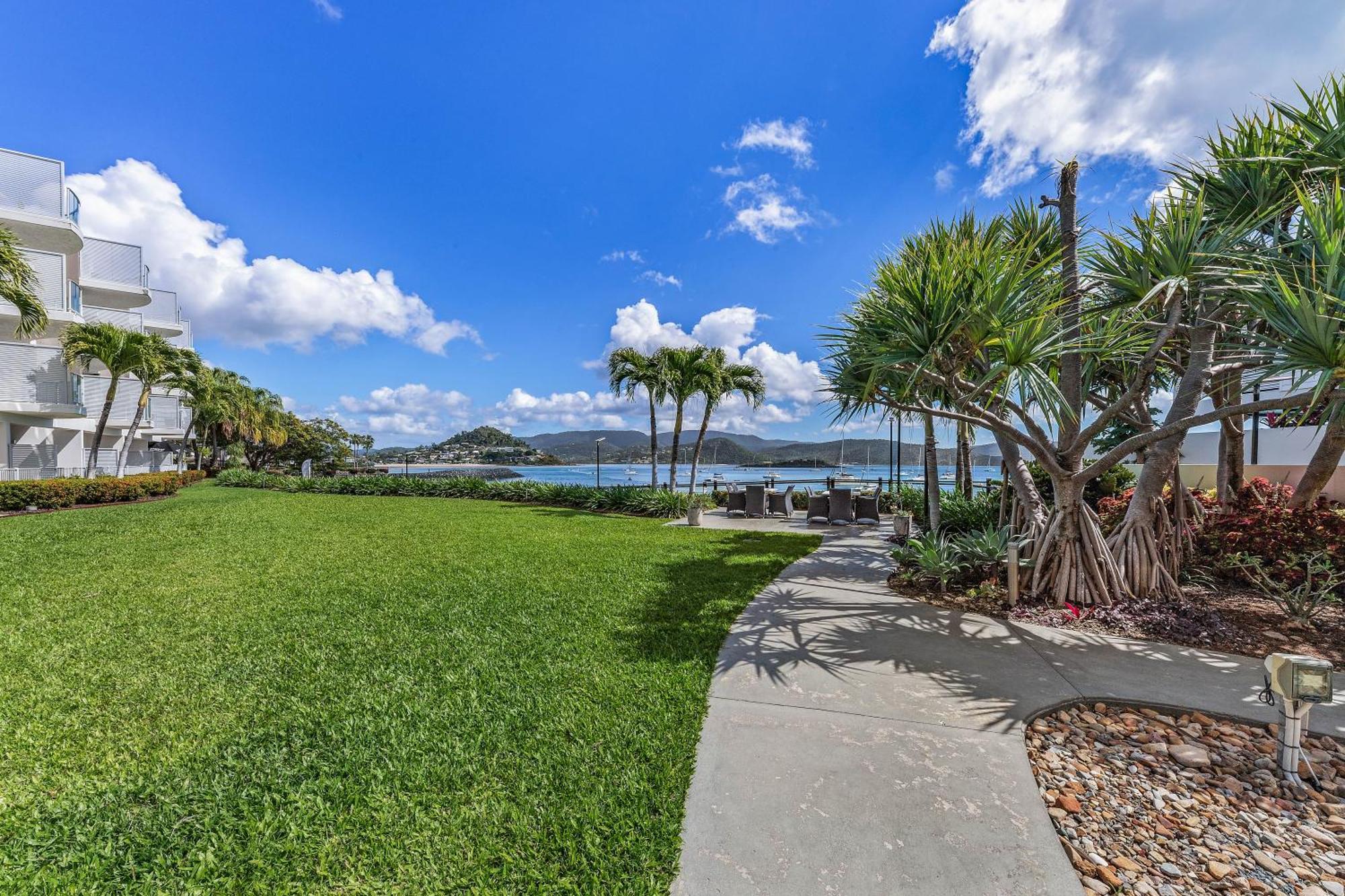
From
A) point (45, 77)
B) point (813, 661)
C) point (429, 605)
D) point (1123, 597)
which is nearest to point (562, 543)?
point (429, 605)

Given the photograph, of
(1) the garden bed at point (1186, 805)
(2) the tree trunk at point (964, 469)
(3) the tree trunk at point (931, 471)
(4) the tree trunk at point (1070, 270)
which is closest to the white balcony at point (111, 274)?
(3) the tree trunk at point (931, 471)

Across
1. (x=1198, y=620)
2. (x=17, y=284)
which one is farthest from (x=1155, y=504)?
(x=17, y=284)

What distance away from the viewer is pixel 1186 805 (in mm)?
2205

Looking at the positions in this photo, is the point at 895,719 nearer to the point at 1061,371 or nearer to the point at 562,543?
the point at 1061,371

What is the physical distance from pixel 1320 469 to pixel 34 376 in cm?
2711

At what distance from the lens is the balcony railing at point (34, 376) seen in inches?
550

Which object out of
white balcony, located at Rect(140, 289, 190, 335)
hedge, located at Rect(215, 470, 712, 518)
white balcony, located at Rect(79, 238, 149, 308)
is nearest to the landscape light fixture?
hedge, located at Rect(215, 470, 712, 518)

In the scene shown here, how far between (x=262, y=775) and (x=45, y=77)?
1546 centimetres

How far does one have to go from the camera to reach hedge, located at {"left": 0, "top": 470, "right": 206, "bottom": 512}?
12383mm

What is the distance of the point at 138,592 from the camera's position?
555 cm

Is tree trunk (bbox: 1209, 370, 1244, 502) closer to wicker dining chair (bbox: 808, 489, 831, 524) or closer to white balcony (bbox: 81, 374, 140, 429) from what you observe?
wicker dining chair (bbox: 808, 489, 831, 524)

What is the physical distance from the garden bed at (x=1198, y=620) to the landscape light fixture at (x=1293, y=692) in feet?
7.12

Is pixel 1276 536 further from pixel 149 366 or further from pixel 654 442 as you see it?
pixel 149 366

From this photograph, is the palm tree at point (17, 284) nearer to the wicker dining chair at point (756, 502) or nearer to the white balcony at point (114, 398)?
the white balcony at point (114, 398)
